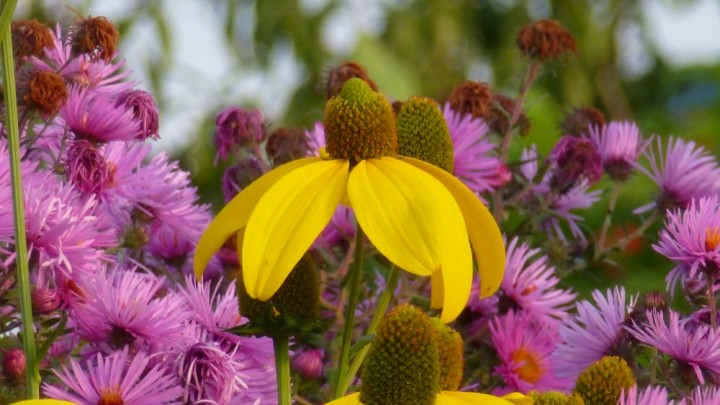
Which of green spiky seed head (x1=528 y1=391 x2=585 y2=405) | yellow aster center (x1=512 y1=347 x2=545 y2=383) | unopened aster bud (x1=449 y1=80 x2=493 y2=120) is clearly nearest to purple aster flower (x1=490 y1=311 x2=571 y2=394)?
yellow aster center (x1=512 y1=347 x2=545 y2=383)

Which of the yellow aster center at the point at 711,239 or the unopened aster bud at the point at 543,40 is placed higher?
the unopened aster bud at the point at 543,40

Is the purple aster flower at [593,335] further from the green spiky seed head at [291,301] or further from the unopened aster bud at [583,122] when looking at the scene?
the unopened aster bud at [583,122]

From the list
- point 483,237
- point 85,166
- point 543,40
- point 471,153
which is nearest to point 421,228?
point 483,237

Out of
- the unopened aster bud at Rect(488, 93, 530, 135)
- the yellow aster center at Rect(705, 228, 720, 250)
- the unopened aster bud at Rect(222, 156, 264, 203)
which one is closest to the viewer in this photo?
the yellow aster center at Rect(705, 228, 720, 250)

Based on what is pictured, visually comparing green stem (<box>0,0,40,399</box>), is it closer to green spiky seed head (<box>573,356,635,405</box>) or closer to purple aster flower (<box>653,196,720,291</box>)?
green spiky seed head (<box>573,356,635,405</box>)

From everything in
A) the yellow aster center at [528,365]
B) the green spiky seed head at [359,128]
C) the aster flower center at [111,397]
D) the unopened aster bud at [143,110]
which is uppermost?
the unopened aster bud at [143,110]

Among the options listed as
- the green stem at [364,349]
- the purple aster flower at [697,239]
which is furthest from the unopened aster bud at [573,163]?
the green stem at [364,349]

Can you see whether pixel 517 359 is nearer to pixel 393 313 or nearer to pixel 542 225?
pixel 542 225
